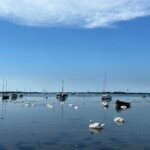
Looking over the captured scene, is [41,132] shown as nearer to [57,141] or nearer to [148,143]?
[57,141]

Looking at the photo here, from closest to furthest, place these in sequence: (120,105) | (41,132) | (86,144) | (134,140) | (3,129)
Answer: (86,144), (134,140), (41,132), (3,129), (120,105)

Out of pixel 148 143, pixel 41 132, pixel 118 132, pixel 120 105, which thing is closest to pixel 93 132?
pixel 118 132

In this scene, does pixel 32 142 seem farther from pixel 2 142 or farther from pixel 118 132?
pixel 118 132

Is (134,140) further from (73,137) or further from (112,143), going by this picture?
(73,137)

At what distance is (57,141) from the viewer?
4338 centimetres

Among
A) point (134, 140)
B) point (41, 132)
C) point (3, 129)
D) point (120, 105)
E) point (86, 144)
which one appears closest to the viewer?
point (86, 144)

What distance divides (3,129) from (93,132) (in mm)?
12658

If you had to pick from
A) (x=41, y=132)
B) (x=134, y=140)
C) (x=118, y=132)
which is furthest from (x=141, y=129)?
(x=41, y=132)

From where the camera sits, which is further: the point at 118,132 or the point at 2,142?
the point at 118,132

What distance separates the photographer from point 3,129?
54.3m

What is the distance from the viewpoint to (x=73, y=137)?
46.3 m

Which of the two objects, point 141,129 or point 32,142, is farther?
point 141,129

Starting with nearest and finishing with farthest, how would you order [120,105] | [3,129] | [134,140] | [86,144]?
[86,144], [134,140], [3,129], [120,105]

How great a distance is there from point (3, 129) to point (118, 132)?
623 inches
